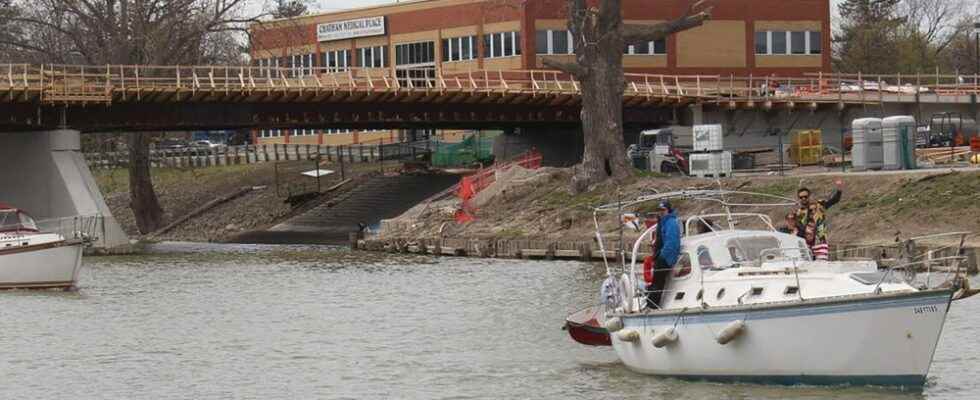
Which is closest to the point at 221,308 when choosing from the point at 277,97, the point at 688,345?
the point at 688,345

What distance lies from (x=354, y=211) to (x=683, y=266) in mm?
56381

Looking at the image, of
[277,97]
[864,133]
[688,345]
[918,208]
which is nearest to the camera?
[688,345]

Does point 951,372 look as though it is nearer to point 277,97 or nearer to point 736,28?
point 277,97

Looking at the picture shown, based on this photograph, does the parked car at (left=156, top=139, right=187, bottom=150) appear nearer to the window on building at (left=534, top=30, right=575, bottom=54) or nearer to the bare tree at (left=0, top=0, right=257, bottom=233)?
the window on building at (left=534, top=30, right=575, bottom=54)

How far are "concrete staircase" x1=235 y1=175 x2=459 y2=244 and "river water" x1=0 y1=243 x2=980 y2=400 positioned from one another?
24924mm

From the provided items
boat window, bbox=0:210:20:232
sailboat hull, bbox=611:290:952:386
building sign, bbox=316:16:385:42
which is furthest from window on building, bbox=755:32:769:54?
sailboat hull, bbox=611:290:952:386

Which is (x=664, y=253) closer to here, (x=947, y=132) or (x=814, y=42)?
(x=947, y=132)

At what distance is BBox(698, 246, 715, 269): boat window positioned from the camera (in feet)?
87.5

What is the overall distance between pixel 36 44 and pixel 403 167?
19.9 meters

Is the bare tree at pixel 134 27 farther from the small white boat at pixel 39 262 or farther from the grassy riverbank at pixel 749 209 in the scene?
the small white boat at pixel 39 262

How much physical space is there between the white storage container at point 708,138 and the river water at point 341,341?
1325cm

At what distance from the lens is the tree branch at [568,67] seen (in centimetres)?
6431

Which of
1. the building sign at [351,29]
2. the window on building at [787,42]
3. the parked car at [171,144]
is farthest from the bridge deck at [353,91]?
the parked car at [171,144]

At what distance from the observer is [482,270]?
52.3m
